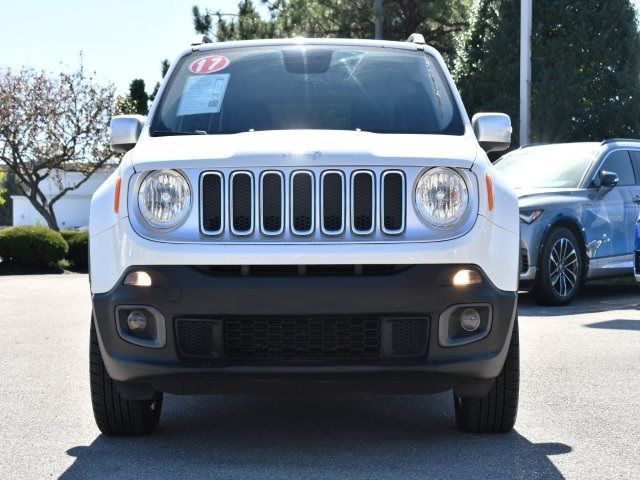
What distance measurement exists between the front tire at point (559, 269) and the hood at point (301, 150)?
6.77 m

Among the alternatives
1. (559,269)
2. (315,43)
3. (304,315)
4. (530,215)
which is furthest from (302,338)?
(559,269)

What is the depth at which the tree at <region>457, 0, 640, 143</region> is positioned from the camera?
28.5 meters

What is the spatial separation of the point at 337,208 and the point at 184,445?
1381mm

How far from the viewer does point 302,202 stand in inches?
189

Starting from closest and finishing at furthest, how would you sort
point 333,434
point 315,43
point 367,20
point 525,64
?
point 333,434
point 315,43
point 525,64
point 367,20

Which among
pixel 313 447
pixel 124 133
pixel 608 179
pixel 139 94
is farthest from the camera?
pixel 139 94

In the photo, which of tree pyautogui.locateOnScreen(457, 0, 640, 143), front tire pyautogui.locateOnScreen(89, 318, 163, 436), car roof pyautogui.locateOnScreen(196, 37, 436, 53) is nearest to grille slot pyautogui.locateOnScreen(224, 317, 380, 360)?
front tire pyautogui.locateOnScreen(89, 318, 163, 436)

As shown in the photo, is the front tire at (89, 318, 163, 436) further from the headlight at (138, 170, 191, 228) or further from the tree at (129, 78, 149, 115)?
the tree at (129, 78, 149, 115)

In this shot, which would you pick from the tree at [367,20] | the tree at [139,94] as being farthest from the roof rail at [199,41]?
the tree at [139,94]

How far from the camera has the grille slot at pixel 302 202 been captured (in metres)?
4.78

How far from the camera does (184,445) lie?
533cm

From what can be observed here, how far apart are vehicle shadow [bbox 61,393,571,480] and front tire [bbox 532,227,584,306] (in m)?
5.69

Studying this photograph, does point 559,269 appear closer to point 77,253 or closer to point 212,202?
point 212,202

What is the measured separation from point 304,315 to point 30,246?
21.9 m
